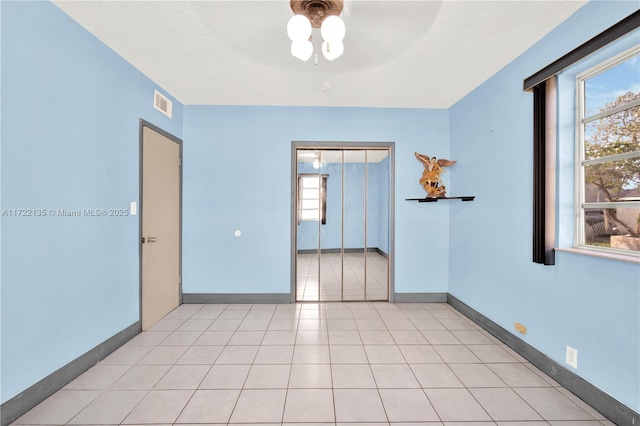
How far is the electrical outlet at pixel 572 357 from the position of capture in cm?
193

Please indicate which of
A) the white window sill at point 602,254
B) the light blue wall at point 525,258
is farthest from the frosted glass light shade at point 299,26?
the white window sill at point 602,254

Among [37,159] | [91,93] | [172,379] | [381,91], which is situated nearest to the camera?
[37,159]

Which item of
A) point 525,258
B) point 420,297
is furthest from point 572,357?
point 420,297

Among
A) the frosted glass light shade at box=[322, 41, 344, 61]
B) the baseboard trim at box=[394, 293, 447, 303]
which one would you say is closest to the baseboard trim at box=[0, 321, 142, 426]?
the frosted glass light shade at box=[322, 41, 344, 61]

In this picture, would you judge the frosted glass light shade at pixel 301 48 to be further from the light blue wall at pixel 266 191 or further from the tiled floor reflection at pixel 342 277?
the tiled floor reflection at pixel 342 277

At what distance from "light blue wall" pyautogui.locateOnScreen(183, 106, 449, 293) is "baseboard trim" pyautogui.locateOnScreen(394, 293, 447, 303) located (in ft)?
0.27

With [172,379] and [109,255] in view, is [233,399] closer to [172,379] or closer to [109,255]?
[172,379]

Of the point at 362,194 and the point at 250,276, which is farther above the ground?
the point at 362,194

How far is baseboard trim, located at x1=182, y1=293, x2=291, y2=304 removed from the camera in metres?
3.71

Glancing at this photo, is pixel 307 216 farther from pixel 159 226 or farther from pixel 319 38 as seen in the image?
pixel 319 38

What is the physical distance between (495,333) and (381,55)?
2.96m

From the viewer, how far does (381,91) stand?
3.26 metres

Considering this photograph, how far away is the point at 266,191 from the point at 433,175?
7.60ft

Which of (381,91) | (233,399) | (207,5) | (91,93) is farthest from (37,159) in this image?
(381,91)
